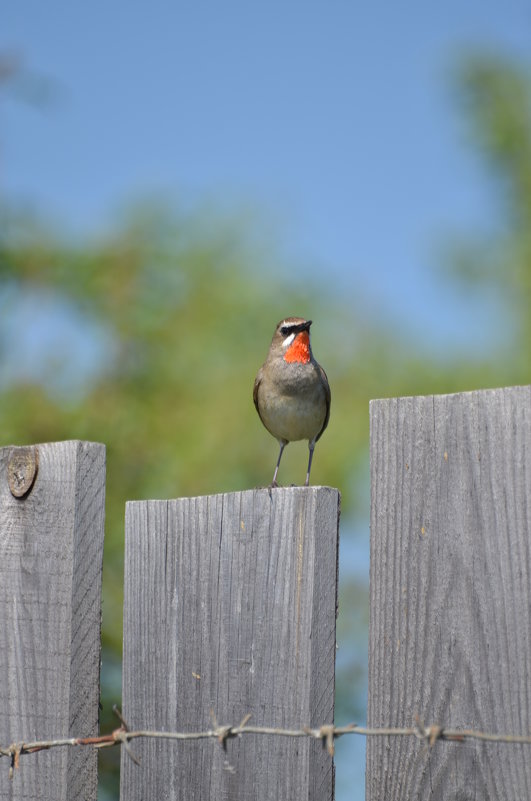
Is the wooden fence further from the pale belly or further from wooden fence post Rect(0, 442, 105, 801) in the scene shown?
the pale belly

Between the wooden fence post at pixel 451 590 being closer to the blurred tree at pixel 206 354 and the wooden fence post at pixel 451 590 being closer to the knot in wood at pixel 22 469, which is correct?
the knot in wood at pixel 22 469

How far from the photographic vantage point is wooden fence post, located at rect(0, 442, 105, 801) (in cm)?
278

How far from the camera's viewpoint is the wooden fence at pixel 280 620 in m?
2.18

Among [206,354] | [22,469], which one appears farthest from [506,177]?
[22,469]

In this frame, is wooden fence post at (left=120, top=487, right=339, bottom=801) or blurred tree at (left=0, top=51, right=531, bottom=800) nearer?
wooden fence post at (left=120, top=487, right=339, bottom=801)

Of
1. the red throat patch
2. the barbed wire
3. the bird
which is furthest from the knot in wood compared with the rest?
the red throat patch

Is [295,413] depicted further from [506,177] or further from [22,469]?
[506,177]

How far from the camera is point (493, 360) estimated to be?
1700 centimetres

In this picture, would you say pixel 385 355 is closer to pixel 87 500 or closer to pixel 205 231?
pixel 205 231

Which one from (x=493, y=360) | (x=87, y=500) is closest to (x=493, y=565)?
(x=87, y=500)

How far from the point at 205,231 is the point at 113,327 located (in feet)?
27.6

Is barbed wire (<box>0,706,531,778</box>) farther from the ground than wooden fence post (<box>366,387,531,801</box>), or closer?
closer

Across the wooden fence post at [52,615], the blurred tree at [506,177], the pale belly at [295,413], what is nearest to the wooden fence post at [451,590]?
the wooden fence post at [52,615]

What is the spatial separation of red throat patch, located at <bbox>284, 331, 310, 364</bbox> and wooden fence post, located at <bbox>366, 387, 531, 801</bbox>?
364 cm
